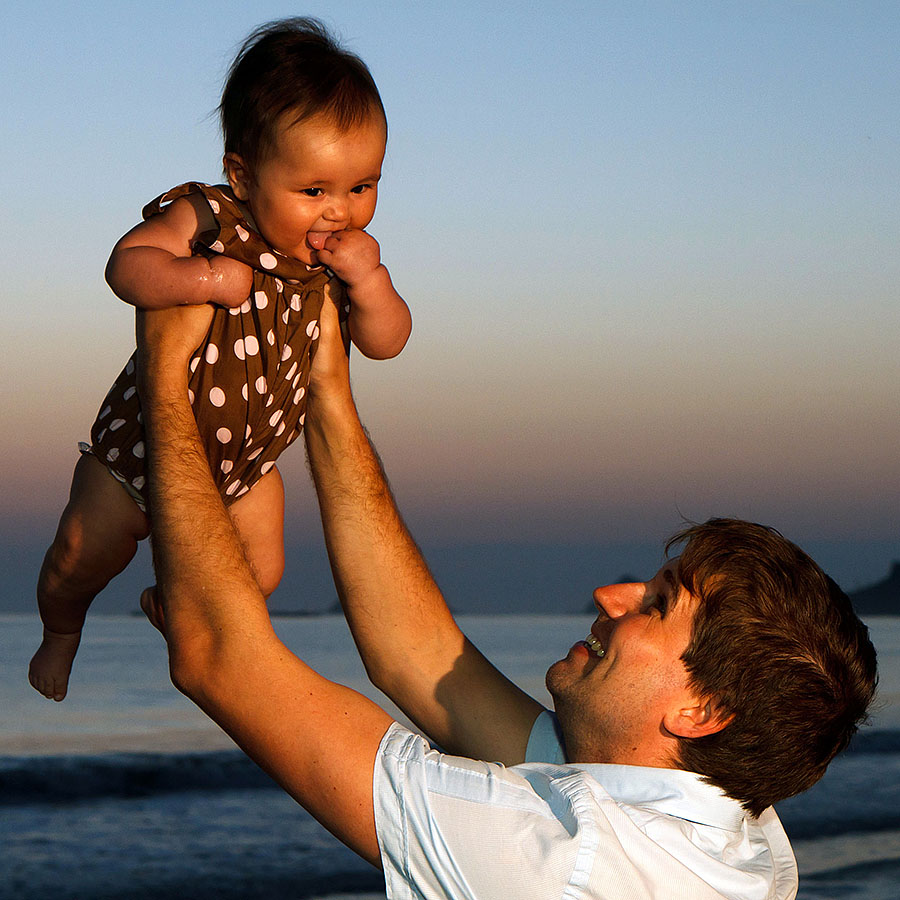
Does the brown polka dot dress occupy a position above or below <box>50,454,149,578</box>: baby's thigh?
above

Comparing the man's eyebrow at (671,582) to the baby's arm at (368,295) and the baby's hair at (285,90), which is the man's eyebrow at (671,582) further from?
the baby's hair at (285,90)

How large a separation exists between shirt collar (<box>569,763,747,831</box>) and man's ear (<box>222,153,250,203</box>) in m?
1.29

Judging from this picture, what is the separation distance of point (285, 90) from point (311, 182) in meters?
0.18

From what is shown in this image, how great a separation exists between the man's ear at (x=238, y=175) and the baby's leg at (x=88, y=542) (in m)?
0.67

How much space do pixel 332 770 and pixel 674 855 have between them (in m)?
0.65

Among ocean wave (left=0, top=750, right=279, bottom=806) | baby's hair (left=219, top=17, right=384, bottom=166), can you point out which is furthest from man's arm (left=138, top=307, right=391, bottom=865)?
ocean wave (left=0, top=750, right=279, bottom=806)

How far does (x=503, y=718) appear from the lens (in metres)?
2.63

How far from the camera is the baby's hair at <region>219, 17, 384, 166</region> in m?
2.14

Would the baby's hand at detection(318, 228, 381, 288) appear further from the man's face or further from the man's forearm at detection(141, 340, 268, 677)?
the man's face

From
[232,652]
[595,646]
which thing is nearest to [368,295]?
[232,652]

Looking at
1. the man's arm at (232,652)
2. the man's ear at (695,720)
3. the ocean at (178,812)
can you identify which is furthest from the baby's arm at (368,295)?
the ocean at (178,812)

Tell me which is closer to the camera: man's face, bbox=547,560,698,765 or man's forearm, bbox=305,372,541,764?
man's face, bbox=547,560,698,765

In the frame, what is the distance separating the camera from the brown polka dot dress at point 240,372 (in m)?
2.19

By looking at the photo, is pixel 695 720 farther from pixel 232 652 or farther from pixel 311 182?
pixel 311 182
